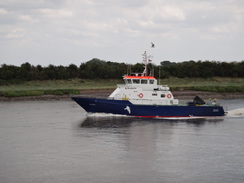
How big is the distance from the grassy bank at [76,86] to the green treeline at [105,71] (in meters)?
2.21

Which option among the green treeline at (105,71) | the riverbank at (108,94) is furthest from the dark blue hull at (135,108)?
the green treeline at (105,71)

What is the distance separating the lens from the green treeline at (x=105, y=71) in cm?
8819

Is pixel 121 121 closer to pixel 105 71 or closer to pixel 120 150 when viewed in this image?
pixel 120 150

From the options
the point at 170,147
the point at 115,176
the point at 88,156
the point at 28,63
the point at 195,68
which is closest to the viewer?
the point at 115,176

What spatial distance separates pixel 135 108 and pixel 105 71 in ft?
170

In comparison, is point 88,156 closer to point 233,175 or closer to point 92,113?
point 233,175

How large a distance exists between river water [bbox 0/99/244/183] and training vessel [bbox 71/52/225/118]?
1.14 metres

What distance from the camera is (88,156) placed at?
84.4 feet

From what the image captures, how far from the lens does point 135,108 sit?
4338 cm

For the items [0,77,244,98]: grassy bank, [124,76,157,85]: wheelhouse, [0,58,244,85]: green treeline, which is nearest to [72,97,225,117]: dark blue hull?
[124,76,157,85]: wheelhouse

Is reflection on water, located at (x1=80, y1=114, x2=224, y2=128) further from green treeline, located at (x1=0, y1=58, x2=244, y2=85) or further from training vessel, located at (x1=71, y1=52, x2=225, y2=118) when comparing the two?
green treeline, located at (x1=0, y1=58, x2=244, y2=85)

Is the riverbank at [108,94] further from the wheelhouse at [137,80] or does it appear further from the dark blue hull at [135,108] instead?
the wheelhouse at [137,80]

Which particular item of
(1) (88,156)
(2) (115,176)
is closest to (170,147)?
(1) (88,156)

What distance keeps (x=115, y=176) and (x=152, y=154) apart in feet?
17.6
